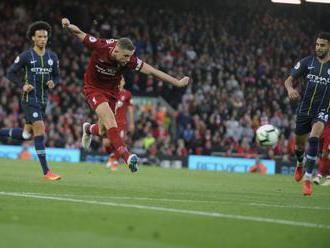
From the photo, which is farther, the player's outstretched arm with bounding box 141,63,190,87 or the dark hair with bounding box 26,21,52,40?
the dark hair with bounding box 26,21,52,40

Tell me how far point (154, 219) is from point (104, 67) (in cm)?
489

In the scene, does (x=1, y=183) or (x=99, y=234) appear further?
(x=1, y=183)

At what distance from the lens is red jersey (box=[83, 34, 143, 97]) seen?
12.1m

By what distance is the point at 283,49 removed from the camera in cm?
3556

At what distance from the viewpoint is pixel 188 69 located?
34.3 metres

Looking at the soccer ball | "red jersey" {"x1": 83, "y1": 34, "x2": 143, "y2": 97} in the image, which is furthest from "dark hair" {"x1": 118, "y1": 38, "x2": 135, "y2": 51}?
the soccer ball

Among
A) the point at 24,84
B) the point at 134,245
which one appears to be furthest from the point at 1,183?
the point at 134,245

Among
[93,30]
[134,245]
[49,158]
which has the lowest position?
[49,158]

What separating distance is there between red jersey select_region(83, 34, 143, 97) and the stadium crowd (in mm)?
14714

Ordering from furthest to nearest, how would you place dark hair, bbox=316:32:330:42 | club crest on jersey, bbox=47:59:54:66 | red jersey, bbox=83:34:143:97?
1. club crest on jersey, bbox=47:59:54:66
2. dark hair, bbox=316:32:330:42
3. red jersey, bbox=83:34:143:97

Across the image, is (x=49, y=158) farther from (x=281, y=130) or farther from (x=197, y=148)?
(x=281, y=130)

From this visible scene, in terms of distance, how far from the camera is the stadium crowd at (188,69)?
2956cm

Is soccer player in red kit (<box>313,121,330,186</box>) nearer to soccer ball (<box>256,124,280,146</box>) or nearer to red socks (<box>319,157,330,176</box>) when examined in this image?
red socks (<box>319,157,330,176</box>)

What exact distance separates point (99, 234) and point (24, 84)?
7.01 m
